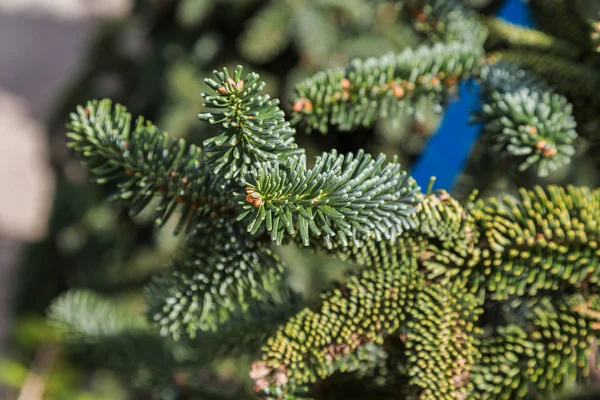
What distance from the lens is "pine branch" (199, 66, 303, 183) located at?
0.33 m

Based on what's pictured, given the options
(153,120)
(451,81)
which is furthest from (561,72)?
(153,120)

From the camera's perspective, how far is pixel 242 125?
1.10 feet

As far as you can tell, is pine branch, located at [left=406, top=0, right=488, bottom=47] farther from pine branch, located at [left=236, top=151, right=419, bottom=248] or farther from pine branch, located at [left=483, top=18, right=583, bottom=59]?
pine branch, located at [left=236, top=151, right=419, bottom=248]

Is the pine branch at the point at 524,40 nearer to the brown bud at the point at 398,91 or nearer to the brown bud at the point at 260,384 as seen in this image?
the brown bud at the point at 398,91

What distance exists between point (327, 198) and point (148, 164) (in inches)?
6.0

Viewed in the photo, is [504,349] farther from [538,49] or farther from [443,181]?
[538,49]

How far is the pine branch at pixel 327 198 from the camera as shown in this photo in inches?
13.1

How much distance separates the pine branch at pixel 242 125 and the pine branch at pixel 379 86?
4.8 inches

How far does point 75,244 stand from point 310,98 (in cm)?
124

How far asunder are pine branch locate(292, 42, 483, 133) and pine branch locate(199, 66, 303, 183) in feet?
0.40

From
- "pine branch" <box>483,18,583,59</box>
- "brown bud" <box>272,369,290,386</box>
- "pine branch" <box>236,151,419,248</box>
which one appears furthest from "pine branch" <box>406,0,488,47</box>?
"brown bud" <box>272,369,290,386</box>

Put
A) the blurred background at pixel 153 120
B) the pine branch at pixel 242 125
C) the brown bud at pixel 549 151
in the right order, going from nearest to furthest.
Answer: the pine branch at pixel 242 125 < the brown bud at pixel 549 151 < the blurred background at pixel 153 120

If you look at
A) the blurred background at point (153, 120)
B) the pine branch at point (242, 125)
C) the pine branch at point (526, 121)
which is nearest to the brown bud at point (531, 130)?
the pine branch at point (526, 121)

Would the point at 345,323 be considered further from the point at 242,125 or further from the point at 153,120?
the point at 153,120
